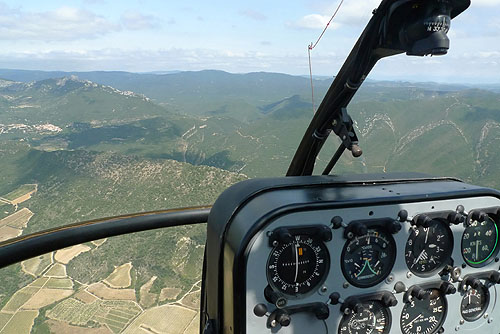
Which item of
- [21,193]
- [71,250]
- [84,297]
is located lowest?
[21,193]

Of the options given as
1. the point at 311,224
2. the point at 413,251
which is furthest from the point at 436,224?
the point at 311,224

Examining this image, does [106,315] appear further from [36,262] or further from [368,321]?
[368,321]

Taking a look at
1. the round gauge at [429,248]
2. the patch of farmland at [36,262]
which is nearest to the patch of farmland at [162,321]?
the patch of farmland at [36,262]

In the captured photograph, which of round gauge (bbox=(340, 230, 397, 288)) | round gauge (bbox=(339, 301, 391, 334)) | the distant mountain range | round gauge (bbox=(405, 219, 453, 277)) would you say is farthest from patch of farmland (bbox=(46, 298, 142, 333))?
round gauge (bbox=(405, 219, 453, 277))

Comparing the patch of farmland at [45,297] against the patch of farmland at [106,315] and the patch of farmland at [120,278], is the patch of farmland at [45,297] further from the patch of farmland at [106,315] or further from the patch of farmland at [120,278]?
the patch of farmland at [106,315]

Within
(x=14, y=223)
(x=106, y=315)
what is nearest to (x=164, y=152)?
(x=14, y=223)

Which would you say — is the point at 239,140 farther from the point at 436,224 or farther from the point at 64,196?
A: the point at 436,224

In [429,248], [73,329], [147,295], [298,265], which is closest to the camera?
[298,265]
